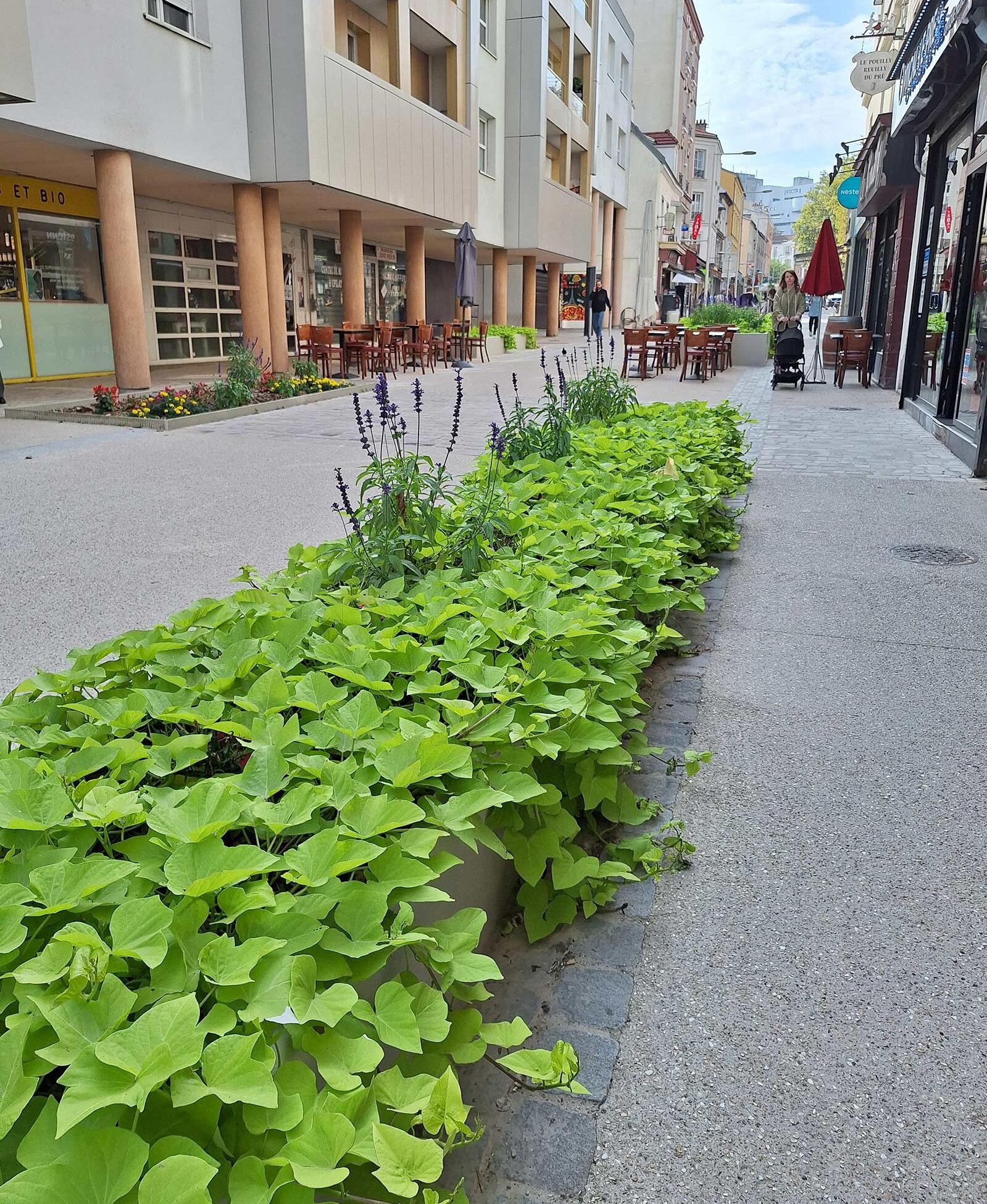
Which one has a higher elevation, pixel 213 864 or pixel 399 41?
pixel 399 41

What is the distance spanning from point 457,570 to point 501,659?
0.90 m

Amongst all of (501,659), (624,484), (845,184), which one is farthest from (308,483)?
(845,184)

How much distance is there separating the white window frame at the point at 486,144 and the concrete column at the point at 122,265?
1662cm

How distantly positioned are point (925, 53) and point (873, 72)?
8592 millimetres

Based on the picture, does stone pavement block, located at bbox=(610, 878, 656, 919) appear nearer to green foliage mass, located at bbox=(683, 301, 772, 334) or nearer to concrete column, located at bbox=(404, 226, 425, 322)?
concrete column, located at bbox=(404, 226, 425, 322)

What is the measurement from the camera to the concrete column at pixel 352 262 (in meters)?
20.7

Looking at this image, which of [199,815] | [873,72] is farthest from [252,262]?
[199,815]

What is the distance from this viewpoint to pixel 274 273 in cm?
1889

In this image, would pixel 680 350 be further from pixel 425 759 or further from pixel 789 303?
pixel 425 759

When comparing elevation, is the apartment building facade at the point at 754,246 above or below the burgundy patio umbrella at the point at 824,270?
above

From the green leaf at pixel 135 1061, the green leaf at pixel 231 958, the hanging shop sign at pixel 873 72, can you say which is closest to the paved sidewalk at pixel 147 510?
the green leaf at pixel 231 958

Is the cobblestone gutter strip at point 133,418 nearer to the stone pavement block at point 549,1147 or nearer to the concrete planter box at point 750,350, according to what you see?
the stone pavement block at point 549,1147

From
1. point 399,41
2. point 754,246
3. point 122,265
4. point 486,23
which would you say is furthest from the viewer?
point 754,246

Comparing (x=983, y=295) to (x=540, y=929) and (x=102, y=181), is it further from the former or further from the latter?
(x=102, y=181)
